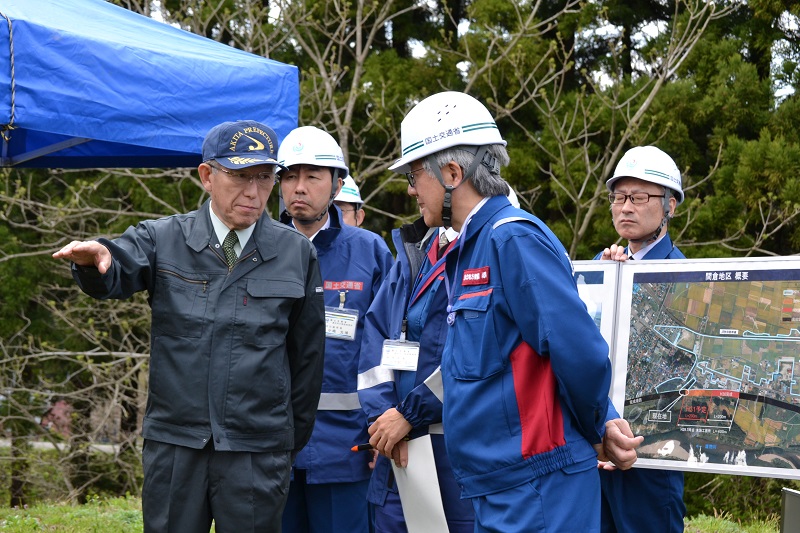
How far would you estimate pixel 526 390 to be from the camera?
277 cm

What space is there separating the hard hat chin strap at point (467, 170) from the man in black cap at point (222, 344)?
2.56 feet

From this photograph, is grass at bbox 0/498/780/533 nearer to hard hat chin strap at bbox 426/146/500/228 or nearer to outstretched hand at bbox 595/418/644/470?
outstretched hand at bbox 595/418/644/470

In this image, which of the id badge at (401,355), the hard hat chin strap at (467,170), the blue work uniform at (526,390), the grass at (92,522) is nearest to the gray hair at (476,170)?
the hard hat chin strap at (467,170)

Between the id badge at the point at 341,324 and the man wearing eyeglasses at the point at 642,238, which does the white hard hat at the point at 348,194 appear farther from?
the man wearing eyeglasses at the point at 642,238

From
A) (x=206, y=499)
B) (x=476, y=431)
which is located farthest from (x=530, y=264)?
(x=206, y=499)

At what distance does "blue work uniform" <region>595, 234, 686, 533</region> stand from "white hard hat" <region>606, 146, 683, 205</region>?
1353mm

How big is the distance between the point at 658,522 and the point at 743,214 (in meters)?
7.74

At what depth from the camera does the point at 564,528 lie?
2.67 metres

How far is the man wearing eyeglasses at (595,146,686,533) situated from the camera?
419 centimetres

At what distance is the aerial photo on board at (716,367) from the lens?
12.7ft

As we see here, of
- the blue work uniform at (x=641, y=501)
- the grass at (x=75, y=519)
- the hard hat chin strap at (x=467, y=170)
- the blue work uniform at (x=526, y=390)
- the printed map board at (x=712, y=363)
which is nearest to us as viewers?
the blue work uniform at (x=526, y=390)

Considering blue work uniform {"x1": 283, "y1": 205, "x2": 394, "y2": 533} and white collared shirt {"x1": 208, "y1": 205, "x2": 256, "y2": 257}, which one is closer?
white collared shirt {"x1": 208, "y1": 205, "x2": 256, "y2": 257}

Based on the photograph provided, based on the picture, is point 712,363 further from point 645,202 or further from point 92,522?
point 92,522

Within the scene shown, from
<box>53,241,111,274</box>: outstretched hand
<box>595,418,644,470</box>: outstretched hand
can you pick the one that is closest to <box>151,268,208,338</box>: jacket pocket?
<box>53,241,111,274</box>: outstretched hand
